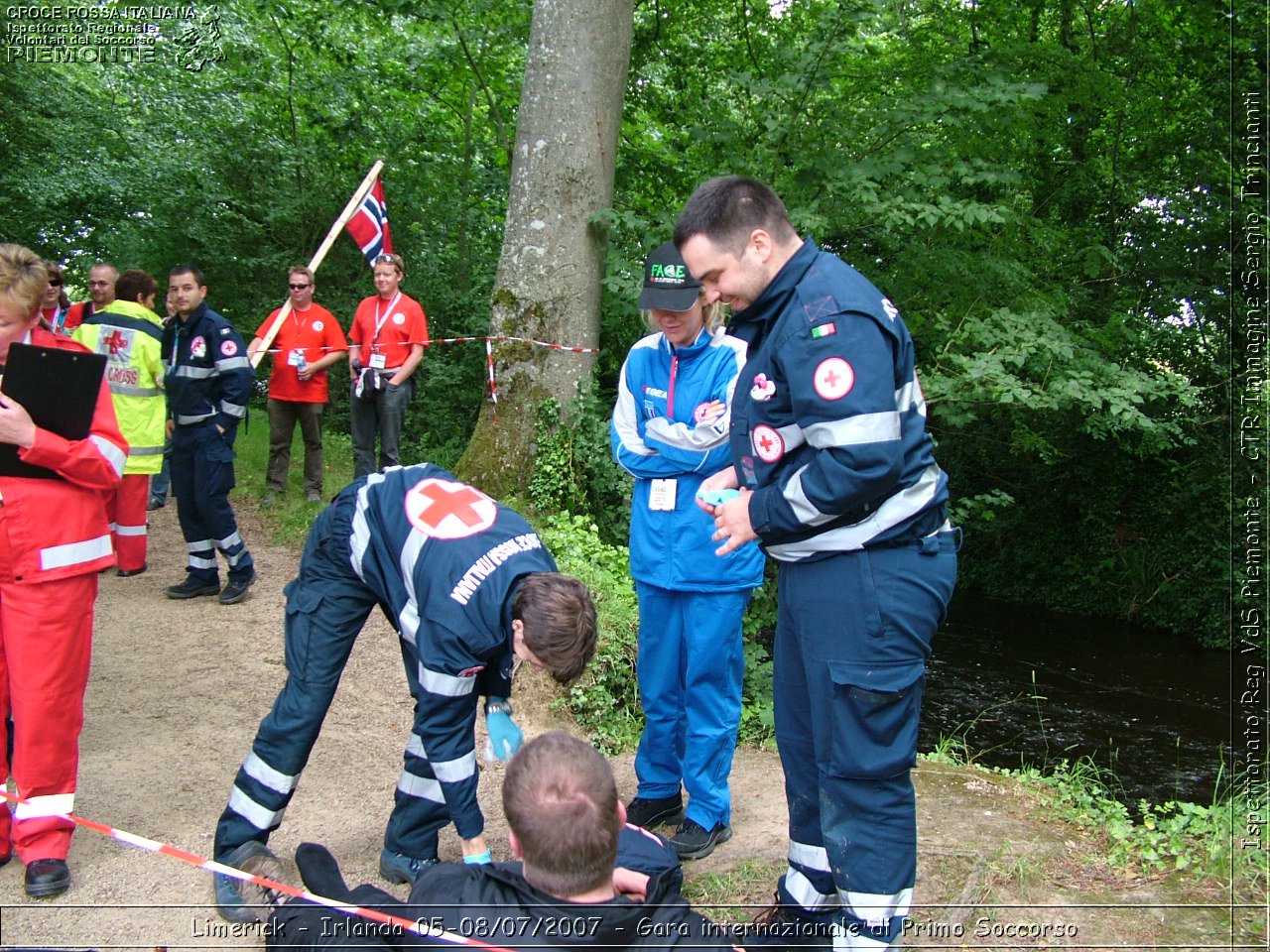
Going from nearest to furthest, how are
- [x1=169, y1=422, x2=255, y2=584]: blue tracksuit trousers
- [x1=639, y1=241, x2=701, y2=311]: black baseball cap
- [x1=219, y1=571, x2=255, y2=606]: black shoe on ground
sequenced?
[x1=639, y1=241, x2=701, y2=311]: black baseball cap → [x1=169, y1=422, x2=255, y2=584]: blue tracksuit trousers → [x1=219, y1=571, x2=255, y2=606]: black shoe on ground

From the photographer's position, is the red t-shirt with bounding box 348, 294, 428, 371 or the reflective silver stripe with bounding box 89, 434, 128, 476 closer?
the reflective silver stripe with bounding box 89, 434, 128, 476

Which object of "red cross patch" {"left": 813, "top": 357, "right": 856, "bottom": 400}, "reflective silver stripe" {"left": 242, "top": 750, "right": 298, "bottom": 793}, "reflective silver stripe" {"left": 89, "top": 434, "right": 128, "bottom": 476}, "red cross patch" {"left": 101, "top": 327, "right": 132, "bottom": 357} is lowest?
"reflective silver stripe" {"left": 242, "top": 750, "right": 298, "bottom": 793}

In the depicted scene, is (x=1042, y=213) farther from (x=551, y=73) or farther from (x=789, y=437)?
(x=789, y=437)

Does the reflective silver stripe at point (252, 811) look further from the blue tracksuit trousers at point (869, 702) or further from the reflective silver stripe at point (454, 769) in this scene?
the blue tracksuit trousers at point (869, 702)

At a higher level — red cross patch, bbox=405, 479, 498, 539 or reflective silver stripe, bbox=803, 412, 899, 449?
reflective silver stripe, bbox=803, 412, 899, 449

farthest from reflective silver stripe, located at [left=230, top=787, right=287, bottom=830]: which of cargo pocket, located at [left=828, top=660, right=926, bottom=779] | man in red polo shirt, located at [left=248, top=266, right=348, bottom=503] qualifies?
man in red polo shirt, located at [left=248, top=266, right=348, bottom=503]

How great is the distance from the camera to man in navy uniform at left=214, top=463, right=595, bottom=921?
3.03m

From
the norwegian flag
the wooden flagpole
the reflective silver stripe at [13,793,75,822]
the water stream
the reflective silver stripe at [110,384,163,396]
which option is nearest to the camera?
the reflective silver stripe at [13,793,75,822]

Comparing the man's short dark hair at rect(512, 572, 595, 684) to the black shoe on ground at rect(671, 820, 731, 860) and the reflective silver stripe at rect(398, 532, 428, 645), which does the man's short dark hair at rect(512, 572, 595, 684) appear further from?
the black shoe on ground at rect(671, 820, 731, 860)

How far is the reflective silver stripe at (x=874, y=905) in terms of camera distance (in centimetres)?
289

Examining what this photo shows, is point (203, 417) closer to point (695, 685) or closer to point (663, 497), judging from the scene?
point (663, 497)

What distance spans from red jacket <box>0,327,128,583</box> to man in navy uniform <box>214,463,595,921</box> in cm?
75

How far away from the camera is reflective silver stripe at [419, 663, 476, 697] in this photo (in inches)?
121

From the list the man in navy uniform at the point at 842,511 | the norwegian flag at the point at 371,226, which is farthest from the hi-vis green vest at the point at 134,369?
the man in navy uniform at the point at 842,511
